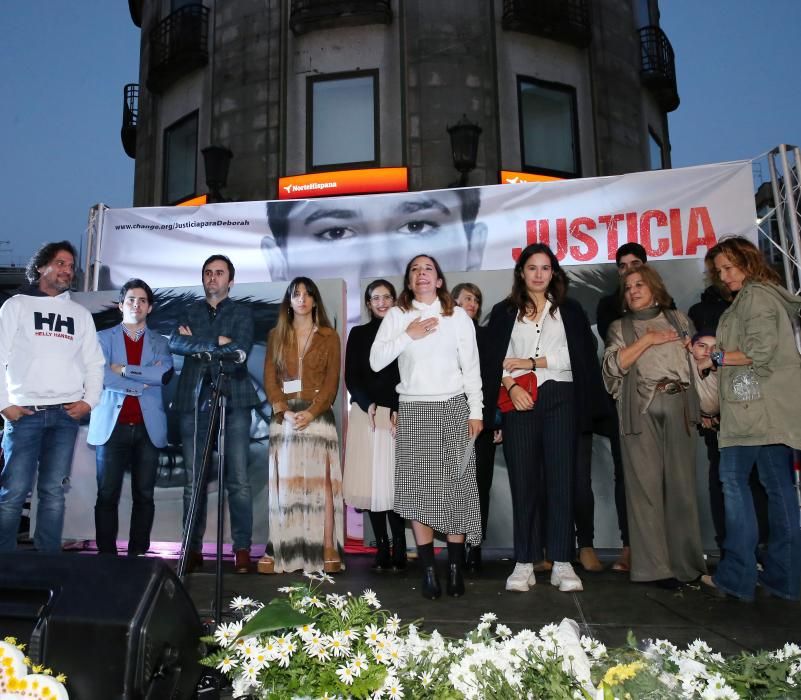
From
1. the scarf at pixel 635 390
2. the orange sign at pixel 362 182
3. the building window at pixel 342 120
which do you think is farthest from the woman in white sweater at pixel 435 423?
the building window at pixel 342 120

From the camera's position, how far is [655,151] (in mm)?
12664

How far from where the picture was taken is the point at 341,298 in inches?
191

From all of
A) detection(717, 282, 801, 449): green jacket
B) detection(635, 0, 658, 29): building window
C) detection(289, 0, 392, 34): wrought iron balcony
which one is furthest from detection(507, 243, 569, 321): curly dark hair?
detection(635, 0, 658, 29): building window

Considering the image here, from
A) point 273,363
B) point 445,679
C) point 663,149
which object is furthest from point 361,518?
point 663,149

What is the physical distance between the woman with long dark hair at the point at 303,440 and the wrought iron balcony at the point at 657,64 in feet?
31.3

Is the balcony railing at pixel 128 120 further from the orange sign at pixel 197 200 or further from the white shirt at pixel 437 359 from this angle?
the white shirt at pixel 437 359

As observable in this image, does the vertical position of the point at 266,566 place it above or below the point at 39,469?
below

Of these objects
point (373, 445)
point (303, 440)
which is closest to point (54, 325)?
point (303, 440)

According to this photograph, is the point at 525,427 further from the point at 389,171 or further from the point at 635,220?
the point at 389,171

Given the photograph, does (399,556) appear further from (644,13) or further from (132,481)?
(644,13)

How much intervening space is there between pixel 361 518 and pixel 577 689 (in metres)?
3.90

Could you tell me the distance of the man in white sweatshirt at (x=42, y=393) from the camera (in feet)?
12.3

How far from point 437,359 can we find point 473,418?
344mm

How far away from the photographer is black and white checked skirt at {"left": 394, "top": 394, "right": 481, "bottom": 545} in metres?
3.39
